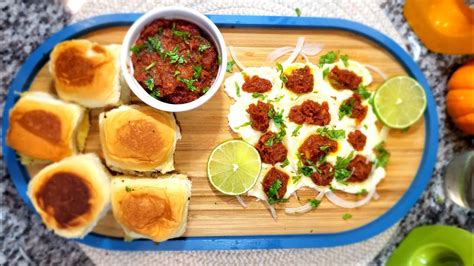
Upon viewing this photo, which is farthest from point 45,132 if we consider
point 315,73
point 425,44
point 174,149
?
point 425,44

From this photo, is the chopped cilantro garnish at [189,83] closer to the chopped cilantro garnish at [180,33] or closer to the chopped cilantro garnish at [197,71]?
the chopped cilantro garnish at [197,71]

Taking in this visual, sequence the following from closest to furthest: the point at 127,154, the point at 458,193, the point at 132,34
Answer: the point at 132,34 → the point at 127,154 → the point at 458,193

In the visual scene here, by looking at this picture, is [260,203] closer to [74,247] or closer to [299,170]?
[299,170]

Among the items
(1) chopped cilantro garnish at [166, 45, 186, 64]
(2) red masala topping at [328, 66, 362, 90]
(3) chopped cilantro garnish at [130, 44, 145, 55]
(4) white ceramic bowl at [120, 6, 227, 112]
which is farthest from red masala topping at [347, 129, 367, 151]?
(3) chopped cilantro garnish at [130, 44, 145, 55]

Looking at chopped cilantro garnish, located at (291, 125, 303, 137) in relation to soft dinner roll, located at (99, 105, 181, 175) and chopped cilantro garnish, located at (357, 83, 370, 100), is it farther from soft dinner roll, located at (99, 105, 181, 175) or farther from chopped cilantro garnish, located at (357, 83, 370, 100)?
soft dinner roll, located at (99, 105, 181, 175)

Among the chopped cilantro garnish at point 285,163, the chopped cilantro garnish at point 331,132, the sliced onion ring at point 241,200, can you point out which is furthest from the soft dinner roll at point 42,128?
the chopped cilantro garnish at point 331,132

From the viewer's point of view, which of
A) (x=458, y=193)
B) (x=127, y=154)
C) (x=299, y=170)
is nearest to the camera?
(x=127, y=154)
